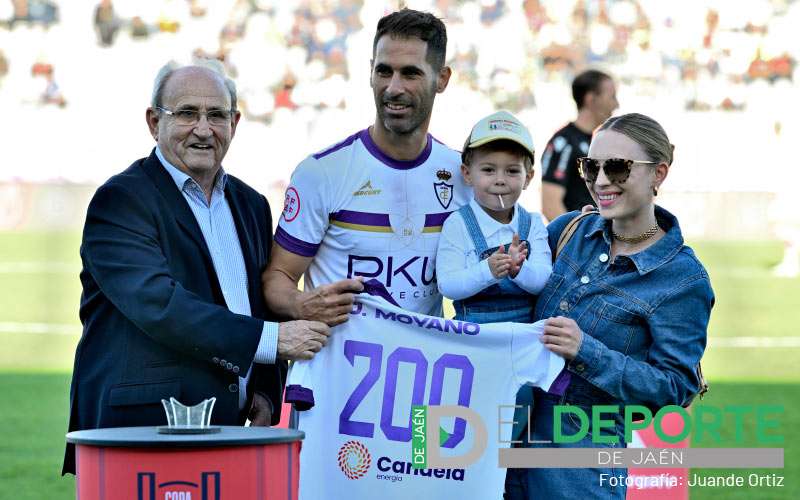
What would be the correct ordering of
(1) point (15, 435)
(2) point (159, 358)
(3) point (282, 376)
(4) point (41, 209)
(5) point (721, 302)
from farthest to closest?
(4) point (41, 209), (5) point (721, 302), (1) point (15, 435), (3) point (282, 376), (2) point (159, 358)

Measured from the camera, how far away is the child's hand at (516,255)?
3727 mm

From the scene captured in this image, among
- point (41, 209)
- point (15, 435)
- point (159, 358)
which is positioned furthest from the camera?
point (41, 209)

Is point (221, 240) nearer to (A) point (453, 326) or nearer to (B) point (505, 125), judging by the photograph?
(A) point (453, 326)

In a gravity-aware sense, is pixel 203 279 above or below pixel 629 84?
below

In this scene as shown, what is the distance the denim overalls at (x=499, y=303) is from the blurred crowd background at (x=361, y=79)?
15.8 m

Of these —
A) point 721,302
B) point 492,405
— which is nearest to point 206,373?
point 492,405

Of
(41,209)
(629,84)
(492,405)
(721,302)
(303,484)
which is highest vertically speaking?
(629,84)

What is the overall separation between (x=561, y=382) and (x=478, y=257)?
48 cm

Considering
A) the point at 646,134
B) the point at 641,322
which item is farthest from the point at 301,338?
the point at 646,134

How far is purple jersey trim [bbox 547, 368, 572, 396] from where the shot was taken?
372cm

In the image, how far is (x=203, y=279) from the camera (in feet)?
12.5

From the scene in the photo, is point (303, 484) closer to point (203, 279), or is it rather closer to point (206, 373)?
point (206, 373)

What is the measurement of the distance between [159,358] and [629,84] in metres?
18.9

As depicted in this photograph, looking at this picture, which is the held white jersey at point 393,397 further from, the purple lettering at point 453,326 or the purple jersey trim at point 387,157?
the purple jersey trim at point 387,157
